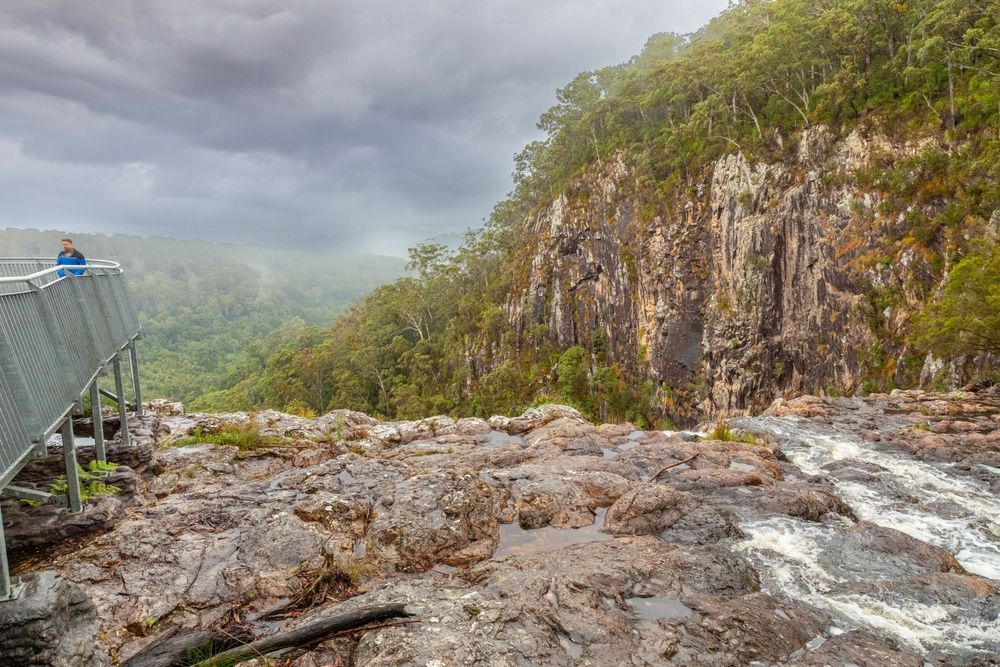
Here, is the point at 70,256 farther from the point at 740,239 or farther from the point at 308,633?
the point at 740,239

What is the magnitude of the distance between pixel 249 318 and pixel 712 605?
173 m

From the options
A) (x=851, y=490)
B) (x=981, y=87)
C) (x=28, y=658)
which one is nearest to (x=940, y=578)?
(x=851, y=490)

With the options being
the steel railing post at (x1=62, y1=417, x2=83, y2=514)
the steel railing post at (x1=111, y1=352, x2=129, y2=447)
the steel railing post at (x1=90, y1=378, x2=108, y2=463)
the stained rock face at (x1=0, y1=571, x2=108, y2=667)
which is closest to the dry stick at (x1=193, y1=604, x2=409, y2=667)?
the stained rock face at (x1=0, y1=571, x2=108, y2=667)

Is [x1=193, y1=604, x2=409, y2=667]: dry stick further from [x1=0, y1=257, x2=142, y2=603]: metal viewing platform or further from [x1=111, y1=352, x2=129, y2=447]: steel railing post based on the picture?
[x1=111, y1=352, x2=129, y2=447]: steel railing post

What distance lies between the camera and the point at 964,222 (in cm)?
2114

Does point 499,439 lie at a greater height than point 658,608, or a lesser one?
lesser

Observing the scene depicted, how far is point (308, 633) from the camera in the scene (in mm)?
4336

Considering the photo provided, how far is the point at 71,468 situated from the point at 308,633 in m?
4.24

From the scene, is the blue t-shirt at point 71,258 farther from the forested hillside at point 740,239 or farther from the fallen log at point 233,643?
the forested hillside at point 740,239

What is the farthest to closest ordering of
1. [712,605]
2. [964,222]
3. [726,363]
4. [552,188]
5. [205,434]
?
1. [552,188]
2. [726,363]
3. [964,222]
4. [205,434]
5. [712,605]

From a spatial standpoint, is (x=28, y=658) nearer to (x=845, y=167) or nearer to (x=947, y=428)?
(x=947, y=428)

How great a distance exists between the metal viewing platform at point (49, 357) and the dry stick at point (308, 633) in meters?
1.75

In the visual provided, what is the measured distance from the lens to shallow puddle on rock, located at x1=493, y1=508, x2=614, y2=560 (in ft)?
22.2

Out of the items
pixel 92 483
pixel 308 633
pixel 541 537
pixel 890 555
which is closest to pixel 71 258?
pixel 92 483
